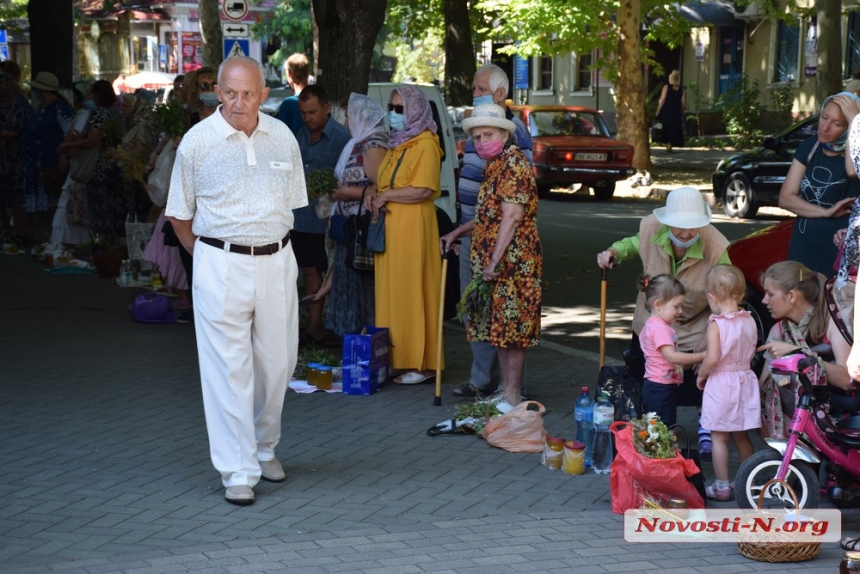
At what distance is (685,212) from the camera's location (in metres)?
6.55

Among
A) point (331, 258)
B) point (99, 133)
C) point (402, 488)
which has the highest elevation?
point (99, 133)

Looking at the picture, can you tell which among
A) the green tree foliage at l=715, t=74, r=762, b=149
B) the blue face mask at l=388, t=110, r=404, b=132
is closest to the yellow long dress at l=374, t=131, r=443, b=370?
the blue face mask at l=388, t=110, r=404, b=132

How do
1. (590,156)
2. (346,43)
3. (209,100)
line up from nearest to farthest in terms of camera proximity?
(209,100) → (346,43) → (590,156)

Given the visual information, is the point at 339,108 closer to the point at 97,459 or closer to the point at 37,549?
the point at 97,459

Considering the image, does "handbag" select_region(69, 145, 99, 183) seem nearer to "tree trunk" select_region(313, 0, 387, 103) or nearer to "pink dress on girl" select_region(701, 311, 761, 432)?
"tree trunk" select_region(313, 0, 387, 103)

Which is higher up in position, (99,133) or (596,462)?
(99,133)

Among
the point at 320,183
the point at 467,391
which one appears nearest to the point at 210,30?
the point at 320,183

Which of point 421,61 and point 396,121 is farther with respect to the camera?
point 421,61

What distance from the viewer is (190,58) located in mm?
62188

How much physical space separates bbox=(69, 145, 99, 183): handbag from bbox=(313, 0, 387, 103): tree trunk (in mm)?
3591

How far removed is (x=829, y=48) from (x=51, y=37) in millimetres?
14556

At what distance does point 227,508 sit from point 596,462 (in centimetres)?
201

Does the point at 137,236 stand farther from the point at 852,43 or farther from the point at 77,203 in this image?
the point at 852,43

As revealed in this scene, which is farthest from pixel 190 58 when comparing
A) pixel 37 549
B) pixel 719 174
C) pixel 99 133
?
pixel 37 549
